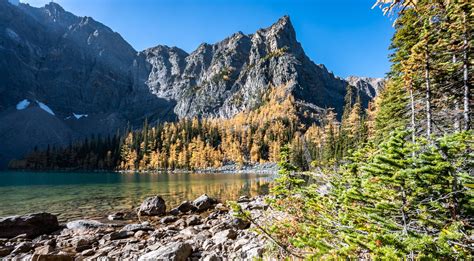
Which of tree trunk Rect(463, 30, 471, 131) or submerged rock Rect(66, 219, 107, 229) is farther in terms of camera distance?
submerged rock Rect(66, 219, 107, 229)

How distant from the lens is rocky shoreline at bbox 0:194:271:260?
370 inches

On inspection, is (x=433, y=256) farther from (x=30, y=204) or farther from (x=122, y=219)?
(x=30, y=204)

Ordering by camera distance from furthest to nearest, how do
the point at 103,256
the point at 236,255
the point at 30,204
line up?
1. the point at 30,204
2. the point at 103,256
3. the point at 236,255

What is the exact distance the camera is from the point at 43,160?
468ft

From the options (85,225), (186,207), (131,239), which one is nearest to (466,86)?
(131,239)

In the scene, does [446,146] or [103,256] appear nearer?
[446,146]

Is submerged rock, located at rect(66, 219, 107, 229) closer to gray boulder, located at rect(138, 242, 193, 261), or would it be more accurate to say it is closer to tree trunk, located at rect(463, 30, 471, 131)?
gray boulder, located at rect(138, 242, 193, 261)

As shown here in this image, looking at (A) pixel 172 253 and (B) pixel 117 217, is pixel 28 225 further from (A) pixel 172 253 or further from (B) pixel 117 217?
(A) pixel 172 253

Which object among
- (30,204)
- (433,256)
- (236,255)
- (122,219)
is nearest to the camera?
(433,256)

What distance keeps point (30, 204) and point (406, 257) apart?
33.9 meters

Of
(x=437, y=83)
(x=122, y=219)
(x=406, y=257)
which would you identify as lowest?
(x=122, y=219)

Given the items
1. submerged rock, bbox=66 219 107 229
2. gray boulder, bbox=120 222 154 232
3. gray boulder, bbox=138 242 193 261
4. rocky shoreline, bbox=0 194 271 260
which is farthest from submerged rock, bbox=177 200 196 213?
gray boulder, bbox=138 242 193 261

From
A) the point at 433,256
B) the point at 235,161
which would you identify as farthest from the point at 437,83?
the point at 235,161

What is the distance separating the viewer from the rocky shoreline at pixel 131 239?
9.40 m
